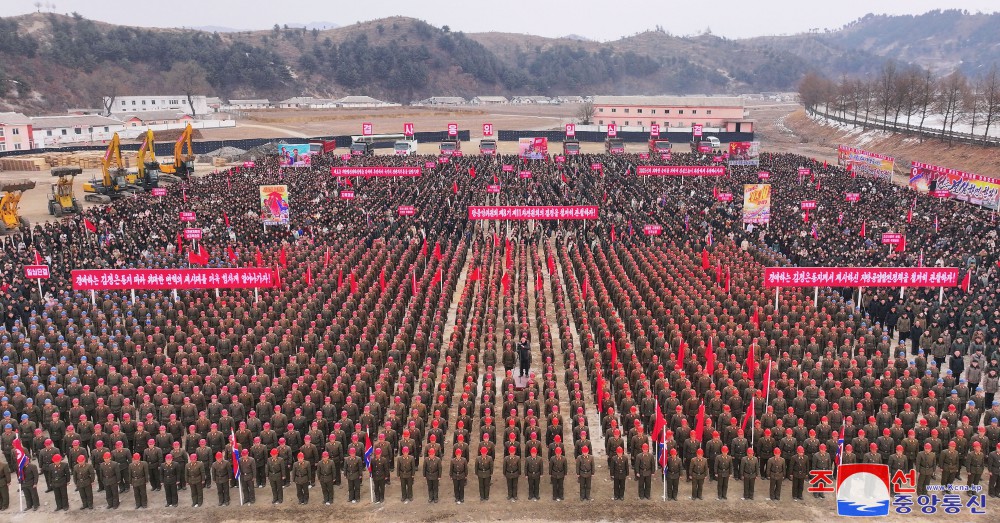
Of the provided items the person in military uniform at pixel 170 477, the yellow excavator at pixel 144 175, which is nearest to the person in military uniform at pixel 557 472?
the person in military uniform at pixel 170 477

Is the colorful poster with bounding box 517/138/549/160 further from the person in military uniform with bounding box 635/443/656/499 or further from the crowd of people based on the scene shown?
the person in military uniform with bounding box 635/443/656/499

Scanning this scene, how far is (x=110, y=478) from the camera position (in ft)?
37.7

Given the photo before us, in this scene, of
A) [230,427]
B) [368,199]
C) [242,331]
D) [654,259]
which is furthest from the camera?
[368,199]

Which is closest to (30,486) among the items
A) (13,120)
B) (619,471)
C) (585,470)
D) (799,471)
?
(585,470)

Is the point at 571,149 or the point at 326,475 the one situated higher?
the point at 571,149

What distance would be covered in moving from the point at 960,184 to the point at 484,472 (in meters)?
29.8

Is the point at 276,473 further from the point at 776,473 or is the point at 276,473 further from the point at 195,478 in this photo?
the point at 776,473

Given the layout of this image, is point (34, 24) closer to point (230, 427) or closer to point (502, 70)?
point (502, 70)

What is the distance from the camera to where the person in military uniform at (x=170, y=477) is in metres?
11.7

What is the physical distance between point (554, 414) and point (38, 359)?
11.7 m

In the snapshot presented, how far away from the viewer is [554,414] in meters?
13.0

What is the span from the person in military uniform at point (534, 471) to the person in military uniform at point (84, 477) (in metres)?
6.45

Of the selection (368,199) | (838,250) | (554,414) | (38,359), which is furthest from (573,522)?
(368,199)

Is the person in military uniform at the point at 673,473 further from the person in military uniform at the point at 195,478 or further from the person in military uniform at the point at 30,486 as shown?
the person in military uniform at the point at 30,486
